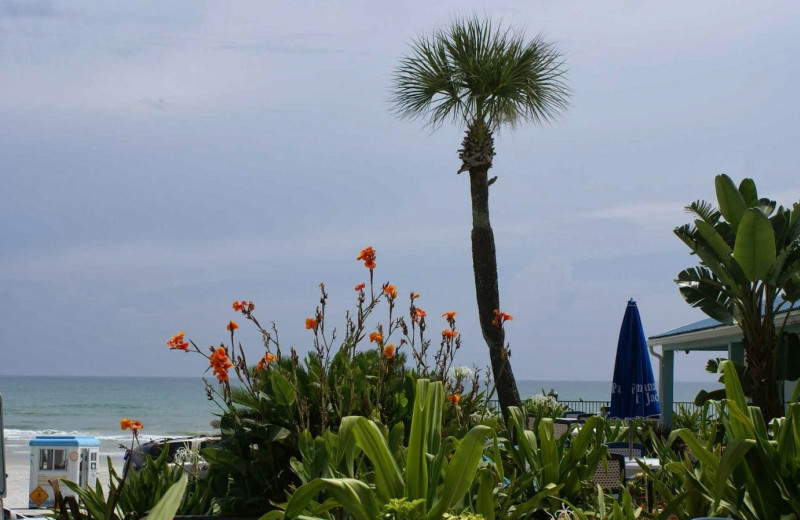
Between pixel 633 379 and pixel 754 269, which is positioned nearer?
pixel 754 269

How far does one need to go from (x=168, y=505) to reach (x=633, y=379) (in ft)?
37.9

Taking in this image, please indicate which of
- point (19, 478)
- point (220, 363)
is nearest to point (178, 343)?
point (220, 363)

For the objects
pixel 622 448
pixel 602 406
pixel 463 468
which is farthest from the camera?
pixel 602 406

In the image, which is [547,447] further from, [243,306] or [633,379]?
[633,379]

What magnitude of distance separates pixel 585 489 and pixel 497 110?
1118 cm

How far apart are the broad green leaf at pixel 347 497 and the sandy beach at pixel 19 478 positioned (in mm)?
6492

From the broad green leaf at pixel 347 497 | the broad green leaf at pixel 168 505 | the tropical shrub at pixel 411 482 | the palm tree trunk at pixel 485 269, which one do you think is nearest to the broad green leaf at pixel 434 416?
the tropical shrub at pixel 411 482

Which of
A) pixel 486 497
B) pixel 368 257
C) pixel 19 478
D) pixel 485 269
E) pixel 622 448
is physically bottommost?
pixel 19 478

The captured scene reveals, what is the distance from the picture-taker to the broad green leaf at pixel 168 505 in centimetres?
186

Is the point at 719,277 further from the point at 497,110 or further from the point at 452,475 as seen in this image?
the point at 452,475

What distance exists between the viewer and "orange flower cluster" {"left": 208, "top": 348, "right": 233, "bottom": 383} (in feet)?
14.3

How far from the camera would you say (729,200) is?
380 inches

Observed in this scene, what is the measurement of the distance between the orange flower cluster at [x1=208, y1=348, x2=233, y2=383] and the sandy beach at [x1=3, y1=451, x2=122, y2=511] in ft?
17.2

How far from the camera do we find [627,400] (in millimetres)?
12672
